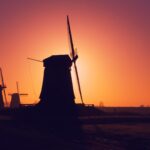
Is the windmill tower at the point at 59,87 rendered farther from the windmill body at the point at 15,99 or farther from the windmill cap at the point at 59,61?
the windmill body at the point at 15,99

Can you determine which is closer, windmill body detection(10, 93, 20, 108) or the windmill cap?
the windmill cap

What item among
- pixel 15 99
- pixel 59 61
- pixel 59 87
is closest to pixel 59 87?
pixel 59 87

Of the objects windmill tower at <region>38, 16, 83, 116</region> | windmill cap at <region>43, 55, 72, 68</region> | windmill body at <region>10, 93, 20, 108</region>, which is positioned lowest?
windmill body at <region>10, 93, 20, 108</region>

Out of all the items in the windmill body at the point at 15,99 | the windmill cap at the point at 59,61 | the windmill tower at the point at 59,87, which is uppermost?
the windmill cap at the point at 59,61

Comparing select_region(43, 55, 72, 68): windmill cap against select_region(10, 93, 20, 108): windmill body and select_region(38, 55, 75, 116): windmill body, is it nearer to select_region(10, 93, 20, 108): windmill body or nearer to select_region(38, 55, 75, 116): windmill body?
select_region(38, 55, 75, 116): windmill body

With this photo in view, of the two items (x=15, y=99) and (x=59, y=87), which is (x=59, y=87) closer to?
(x=59, y=87)

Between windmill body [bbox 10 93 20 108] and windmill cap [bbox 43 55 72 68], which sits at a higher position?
windmill cap [bbox 43 55 72 68]

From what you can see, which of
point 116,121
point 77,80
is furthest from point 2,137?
point 116,121

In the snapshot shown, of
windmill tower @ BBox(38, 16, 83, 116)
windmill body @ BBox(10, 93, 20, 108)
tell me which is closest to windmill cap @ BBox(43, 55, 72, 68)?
windmill tower @ BBox(38, 16, 83, 116)

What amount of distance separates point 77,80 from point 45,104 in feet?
22.8

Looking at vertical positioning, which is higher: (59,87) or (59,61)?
(59,61)

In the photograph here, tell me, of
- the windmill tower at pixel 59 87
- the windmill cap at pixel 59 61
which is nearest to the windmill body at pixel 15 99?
the windmill tower at pixel 59 87

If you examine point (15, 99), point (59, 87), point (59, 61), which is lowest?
point (15, 99)

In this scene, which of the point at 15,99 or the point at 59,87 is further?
the point at 15,99
